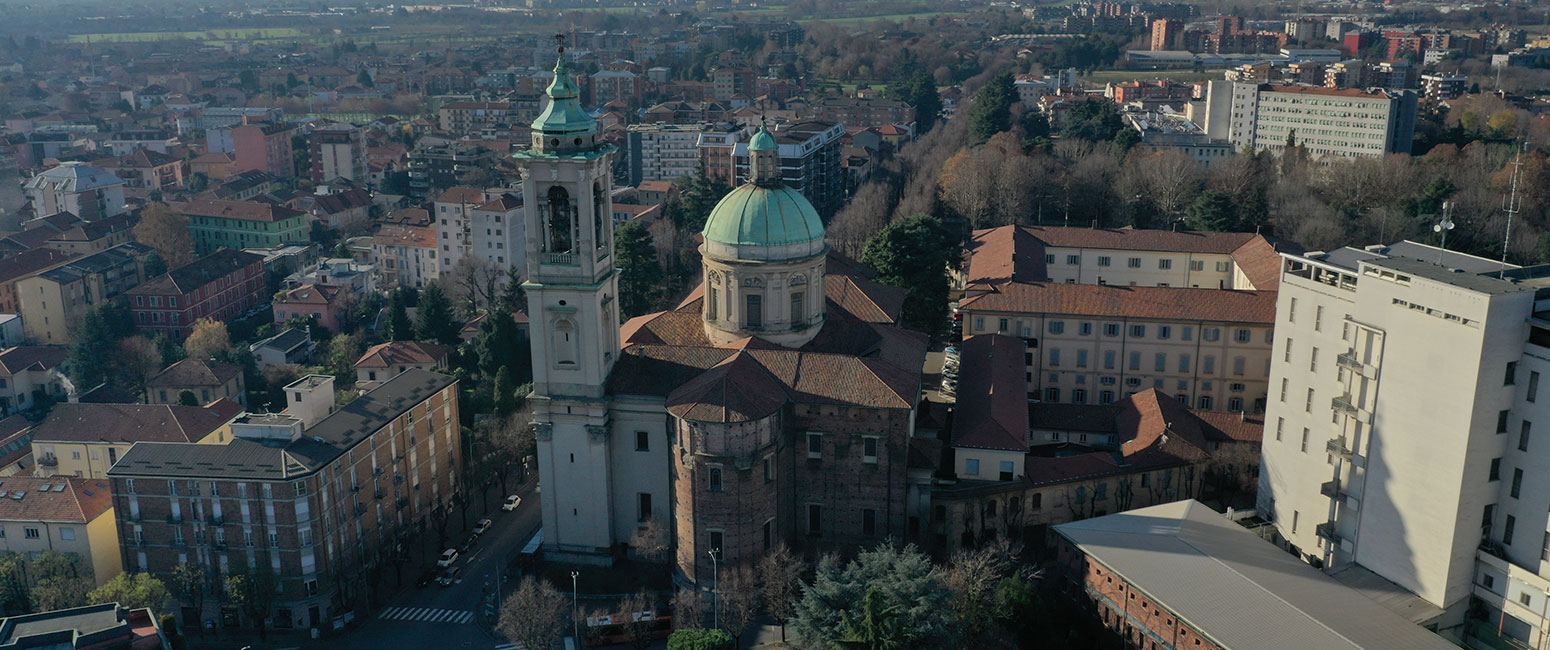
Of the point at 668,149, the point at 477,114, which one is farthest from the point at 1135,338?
the point at 477,114

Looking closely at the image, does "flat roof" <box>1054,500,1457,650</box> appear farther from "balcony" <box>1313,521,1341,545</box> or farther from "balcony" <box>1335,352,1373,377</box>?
"balcony" <box>1335,352,1373,377</box>

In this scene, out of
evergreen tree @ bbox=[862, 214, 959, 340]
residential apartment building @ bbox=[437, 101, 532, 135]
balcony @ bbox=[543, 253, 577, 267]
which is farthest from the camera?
residential apartment building @ bbox=[437, 101, 532, 135]

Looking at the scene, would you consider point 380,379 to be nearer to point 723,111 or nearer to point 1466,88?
point 723,111

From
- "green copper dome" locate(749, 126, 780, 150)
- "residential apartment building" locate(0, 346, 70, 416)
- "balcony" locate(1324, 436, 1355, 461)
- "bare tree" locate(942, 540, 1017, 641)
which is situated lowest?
"residential apartment building" locate(0, 346, 70, 416)

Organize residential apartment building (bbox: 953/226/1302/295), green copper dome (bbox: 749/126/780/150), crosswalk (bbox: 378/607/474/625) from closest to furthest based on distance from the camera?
1. crosswalk (bbox: 378/607/474/625)
2. green copper dome (bbox: 749/126/780/150)
3. residential apartment building (bbox: 953/226/1302/295)

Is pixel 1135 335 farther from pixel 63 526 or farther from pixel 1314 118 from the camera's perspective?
pixel 1314 118

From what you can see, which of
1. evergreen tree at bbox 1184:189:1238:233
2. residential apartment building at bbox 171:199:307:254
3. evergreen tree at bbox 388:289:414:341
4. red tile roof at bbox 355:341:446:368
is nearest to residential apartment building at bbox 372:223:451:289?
residential apartment building at bbox 171:199:307:254
